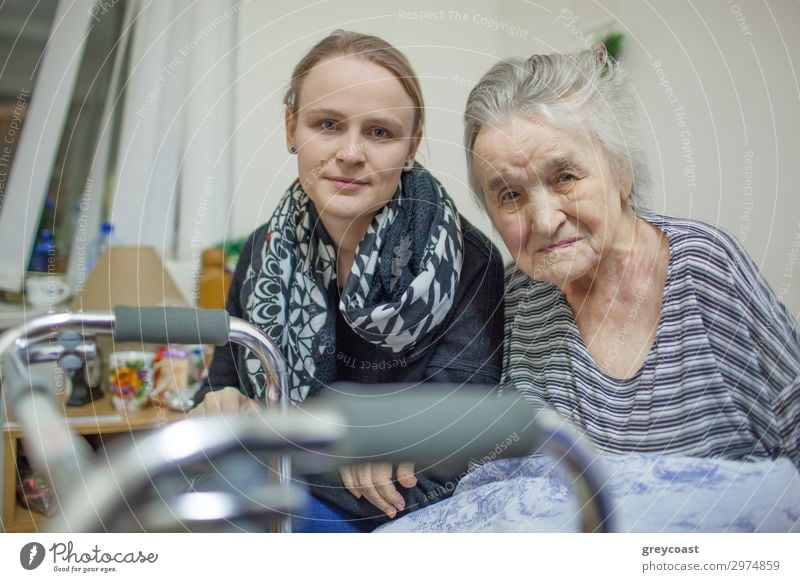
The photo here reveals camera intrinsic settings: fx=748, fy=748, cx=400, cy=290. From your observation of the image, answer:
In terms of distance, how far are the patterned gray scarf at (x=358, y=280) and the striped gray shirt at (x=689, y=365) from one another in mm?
88

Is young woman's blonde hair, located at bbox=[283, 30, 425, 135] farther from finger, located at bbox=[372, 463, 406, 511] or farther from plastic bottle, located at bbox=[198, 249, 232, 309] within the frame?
finger, located at bbox=[372, 463, 406, 511]

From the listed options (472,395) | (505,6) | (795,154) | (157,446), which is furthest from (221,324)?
(795,154)

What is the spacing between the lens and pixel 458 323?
0.75m

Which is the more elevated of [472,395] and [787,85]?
[787,85]

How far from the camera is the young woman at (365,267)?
2.40 ft

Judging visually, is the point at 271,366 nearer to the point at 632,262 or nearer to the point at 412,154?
the point at 412,154

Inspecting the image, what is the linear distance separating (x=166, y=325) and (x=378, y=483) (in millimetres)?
292

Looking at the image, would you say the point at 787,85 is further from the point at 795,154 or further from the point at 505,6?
the point at 505,6

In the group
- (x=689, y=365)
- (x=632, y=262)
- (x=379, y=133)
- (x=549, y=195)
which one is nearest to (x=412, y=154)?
(x=379, y=133)

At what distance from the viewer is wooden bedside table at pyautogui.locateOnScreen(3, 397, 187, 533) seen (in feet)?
2.51

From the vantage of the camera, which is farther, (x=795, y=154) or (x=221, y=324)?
(x=795, y=154)

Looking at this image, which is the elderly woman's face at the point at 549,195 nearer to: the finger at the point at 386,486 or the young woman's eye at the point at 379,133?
the young woman's eye at the point at 379,133

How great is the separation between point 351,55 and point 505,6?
176mm

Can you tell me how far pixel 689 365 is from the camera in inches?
29.7
